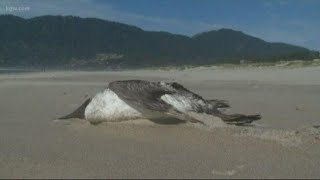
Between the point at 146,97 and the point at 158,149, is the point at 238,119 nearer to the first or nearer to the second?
the point at 146,97

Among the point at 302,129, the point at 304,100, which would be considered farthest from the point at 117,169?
the point at 304,100

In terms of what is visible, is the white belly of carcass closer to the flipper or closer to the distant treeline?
the flipper

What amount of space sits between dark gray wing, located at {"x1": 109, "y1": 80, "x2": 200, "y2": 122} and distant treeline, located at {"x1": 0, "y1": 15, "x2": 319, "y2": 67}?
5104 cm

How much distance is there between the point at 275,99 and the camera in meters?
9.81

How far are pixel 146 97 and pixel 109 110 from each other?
41 centimetres

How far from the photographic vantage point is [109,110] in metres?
6.00

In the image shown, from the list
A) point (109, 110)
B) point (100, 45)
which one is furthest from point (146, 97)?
point (100, 45)

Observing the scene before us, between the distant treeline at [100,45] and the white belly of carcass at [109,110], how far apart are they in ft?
168

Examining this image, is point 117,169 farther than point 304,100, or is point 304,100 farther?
point 304,100

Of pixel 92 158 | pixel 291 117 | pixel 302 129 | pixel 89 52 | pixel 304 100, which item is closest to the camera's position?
pixel 92 158

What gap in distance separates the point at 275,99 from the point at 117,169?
249 inches

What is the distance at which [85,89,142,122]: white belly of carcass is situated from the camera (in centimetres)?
588

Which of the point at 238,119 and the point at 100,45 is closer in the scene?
the point at 238,119

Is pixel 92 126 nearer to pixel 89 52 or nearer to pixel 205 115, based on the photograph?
pixel 205 115
